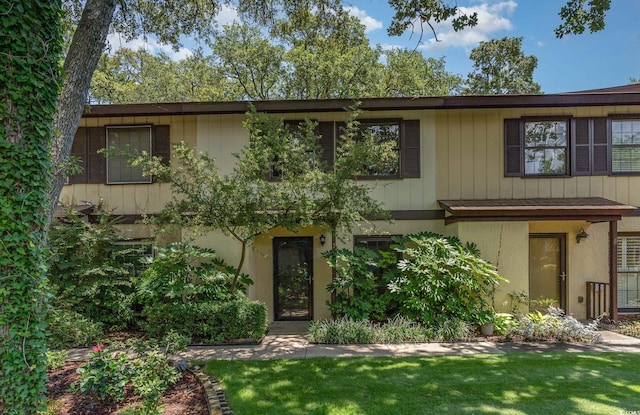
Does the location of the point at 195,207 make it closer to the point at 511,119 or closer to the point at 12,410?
the point at 12,410

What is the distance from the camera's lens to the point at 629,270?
922 cm

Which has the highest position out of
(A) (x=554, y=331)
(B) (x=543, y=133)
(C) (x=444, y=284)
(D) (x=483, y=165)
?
(B) (x=543, y=133)

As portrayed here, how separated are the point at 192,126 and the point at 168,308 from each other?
15.5 ft

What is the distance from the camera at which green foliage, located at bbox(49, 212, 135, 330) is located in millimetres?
7961

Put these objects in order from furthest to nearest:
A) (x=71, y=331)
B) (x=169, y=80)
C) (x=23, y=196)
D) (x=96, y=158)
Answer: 1. (x=169, y=80)
2. (x=96, y=158)
3. (x=71, y=331)
4. (x=23, y=196)

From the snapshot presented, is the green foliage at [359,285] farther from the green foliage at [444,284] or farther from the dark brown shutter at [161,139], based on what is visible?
the dark brown shutter at [161,139]

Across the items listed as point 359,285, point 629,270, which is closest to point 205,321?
point 359,285

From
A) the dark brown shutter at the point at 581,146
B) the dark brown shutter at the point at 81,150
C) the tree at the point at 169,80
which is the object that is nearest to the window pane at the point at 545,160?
the dark brown shutter at the point at 581,146

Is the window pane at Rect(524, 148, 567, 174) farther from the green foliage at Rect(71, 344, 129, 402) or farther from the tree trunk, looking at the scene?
the green foliage at Rect(71, 344, 129, 402)

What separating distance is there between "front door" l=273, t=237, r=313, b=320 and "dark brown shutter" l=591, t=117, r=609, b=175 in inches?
299

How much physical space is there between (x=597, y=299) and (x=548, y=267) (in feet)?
4.20

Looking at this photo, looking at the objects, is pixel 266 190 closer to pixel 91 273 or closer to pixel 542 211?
pixel 91 273

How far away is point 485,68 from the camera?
22406 mm

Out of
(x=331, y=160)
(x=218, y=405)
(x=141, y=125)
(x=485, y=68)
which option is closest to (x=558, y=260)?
(x=331, y=160)
